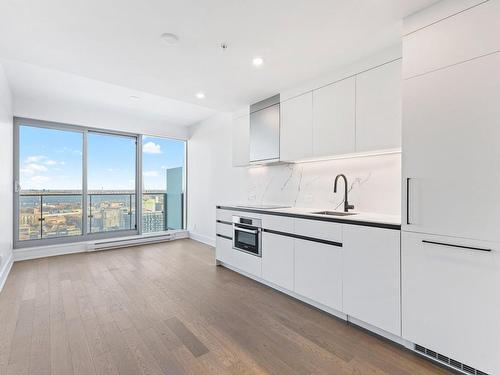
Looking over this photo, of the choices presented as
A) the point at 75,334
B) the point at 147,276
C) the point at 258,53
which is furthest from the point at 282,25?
the point at 147,276

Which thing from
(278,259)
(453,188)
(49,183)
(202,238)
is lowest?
(202,238)

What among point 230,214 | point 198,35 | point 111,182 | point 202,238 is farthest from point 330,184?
point 111,182

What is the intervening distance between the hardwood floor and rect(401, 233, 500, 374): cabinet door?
23 cm

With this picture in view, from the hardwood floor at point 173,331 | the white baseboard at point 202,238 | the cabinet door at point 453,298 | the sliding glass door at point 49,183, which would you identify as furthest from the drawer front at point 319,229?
the sliding glass door at point 49,183

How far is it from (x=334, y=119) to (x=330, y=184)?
2.71 ft

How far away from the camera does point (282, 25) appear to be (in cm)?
201

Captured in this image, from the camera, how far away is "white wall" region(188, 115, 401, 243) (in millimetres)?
2643

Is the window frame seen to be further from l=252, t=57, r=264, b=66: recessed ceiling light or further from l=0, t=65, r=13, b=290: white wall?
l=252, t=57, r=264, b=66: recessed ceiling light

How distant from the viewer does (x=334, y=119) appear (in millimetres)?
2719

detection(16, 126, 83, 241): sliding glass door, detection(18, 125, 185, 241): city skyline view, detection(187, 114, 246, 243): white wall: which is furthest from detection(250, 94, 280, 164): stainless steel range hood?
detection(16, 126, 83, 241): sliding glass door

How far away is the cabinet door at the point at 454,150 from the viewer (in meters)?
1.53

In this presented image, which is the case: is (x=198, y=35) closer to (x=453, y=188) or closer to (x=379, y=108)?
(x=379, y=108)

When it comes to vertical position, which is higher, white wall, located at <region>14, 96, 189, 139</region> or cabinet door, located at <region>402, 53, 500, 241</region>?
white wall, located at <region>14, 96, 189, 139</region>

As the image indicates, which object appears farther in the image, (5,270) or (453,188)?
(5,270)
